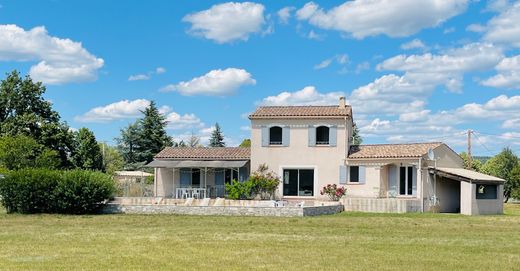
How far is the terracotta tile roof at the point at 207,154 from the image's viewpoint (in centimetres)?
3828

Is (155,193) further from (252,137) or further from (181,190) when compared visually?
(252,137)

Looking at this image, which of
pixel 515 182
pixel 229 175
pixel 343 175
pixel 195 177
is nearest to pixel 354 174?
pixel 343 175

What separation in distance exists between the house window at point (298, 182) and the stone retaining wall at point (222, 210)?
5.75 metres

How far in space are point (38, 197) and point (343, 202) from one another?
15.0 meters

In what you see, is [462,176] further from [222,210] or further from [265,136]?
[222,210]

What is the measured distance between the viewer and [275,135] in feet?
122

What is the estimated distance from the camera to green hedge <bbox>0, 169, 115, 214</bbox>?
2919cm

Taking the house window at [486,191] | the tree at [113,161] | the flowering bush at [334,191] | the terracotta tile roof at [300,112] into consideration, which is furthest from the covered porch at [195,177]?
the tree at [113,161]

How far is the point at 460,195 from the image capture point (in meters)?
33.9

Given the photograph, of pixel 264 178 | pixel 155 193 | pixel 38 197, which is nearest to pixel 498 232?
pixel 264 178

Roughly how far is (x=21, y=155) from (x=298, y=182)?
2227cm

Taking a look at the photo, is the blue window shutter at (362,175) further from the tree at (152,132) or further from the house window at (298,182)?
the tree at (152,132)

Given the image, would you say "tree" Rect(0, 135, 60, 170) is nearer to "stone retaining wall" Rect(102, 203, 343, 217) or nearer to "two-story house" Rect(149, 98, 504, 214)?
"two-story house" Rect(149, 98, 504, 214)

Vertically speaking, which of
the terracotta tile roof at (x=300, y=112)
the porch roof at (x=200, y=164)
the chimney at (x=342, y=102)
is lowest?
the porch roof at (x=200, y=164)
